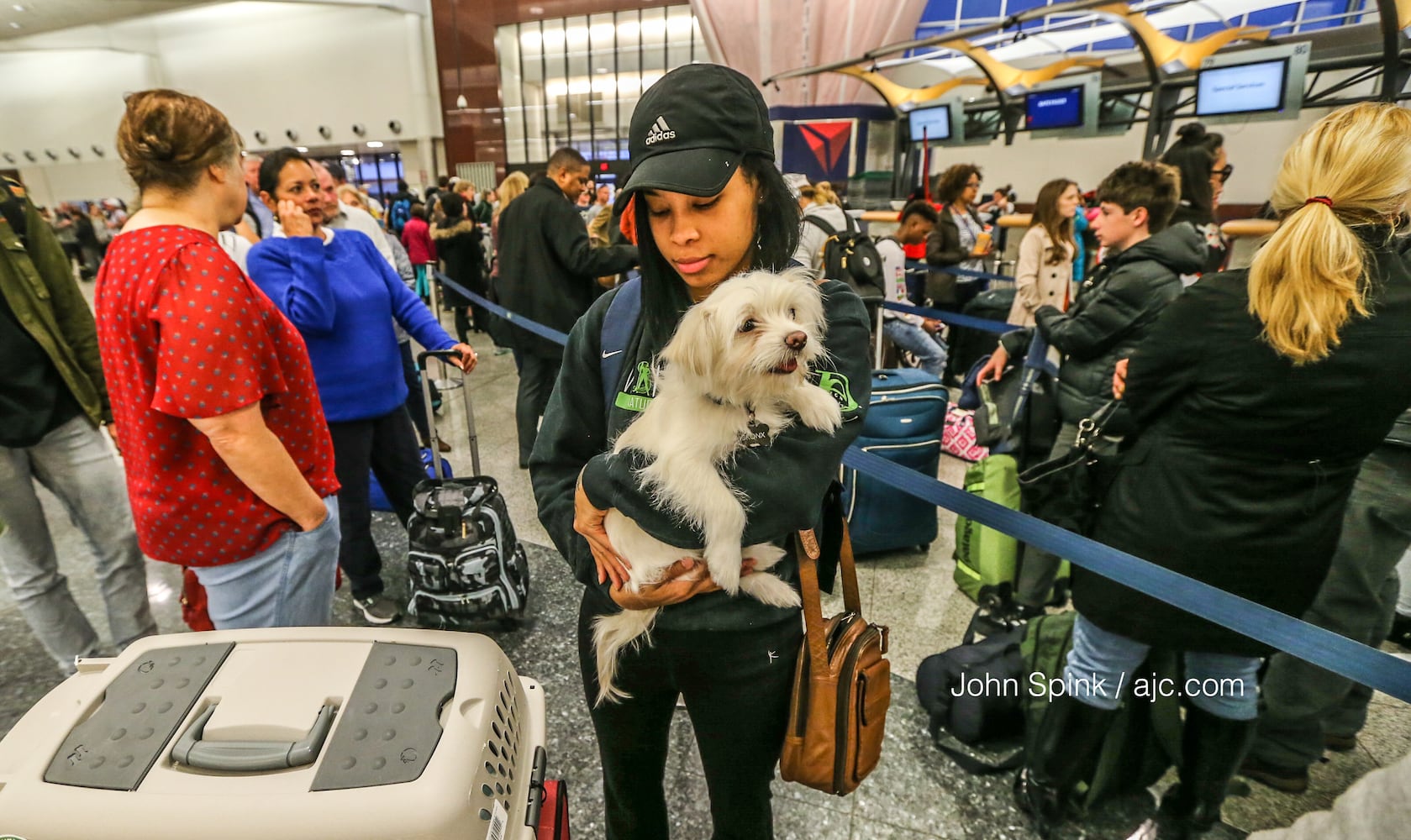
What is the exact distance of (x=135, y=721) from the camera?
0.96 m

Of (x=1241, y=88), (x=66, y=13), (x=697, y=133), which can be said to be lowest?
(x=697, y=133)

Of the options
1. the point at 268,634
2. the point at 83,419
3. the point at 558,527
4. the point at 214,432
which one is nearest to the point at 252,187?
the point at 83,419

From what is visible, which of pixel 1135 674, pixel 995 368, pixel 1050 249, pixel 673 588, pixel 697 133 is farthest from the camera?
pixel 1050 249

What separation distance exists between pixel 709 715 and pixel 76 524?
2.18m

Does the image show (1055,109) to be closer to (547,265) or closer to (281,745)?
(547,265)

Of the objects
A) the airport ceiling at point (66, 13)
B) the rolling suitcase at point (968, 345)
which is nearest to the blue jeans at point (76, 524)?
the rolling suitcase at point (968, 345)

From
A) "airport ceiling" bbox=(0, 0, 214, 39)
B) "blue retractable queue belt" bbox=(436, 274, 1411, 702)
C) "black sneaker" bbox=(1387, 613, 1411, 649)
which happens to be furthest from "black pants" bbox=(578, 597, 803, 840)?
"airport ceiling" bbox=(0, 0, 214, 39)

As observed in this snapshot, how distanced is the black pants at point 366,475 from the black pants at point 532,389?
1.08 meters

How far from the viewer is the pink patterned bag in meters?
4.32

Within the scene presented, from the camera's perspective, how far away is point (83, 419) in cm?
196

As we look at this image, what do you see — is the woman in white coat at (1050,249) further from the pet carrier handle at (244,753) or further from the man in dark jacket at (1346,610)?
the pet carrier handle at (244,753)

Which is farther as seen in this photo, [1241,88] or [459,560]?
[1241,88]

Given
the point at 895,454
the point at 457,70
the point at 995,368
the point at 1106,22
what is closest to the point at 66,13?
the point at 457,70

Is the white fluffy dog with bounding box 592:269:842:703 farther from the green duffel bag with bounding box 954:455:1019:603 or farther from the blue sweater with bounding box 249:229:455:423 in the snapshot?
the green duffel bag with bounding box 954:455:1019:603
